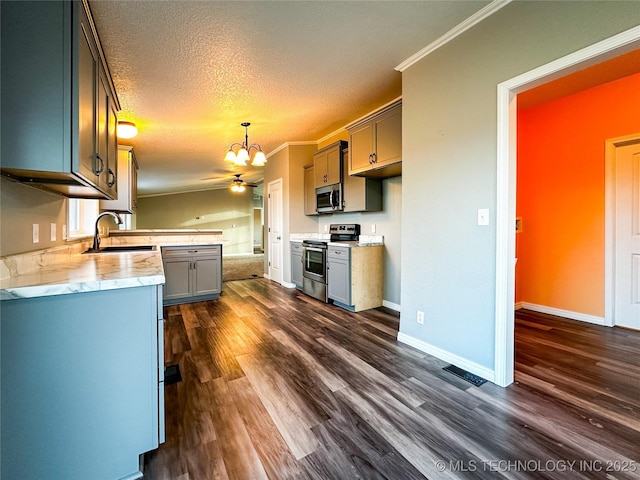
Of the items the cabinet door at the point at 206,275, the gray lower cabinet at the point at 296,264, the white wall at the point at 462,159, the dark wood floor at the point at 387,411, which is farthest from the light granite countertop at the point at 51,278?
the gray lower cabinet at the point at 296,264

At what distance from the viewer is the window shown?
2959 mm

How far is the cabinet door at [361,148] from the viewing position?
3322 millimetres

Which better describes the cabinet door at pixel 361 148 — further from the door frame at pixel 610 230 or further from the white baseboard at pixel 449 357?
the door frame at pixel 610 230

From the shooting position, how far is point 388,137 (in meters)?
3.08

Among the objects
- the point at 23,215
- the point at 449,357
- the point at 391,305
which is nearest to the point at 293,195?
the point at 391,305

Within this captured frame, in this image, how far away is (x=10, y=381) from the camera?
1022 millimetres

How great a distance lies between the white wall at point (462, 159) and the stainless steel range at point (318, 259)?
160 cm

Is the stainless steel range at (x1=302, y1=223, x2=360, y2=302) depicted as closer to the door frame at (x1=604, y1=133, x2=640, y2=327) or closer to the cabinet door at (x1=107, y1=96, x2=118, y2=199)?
the cabinet door at (x1=107, y1=96, x2=118, y2=199)

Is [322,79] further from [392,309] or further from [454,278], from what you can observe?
[392,309]

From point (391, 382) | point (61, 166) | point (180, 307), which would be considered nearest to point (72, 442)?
point (61, 166)

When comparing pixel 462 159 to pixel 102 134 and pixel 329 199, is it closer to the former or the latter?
pixel 329 199

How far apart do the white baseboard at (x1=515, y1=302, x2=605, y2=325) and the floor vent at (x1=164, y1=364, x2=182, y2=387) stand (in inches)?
163

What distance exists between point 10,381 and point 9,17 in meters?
1.47

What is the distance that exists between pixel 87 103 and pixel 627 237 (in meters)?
4.90
